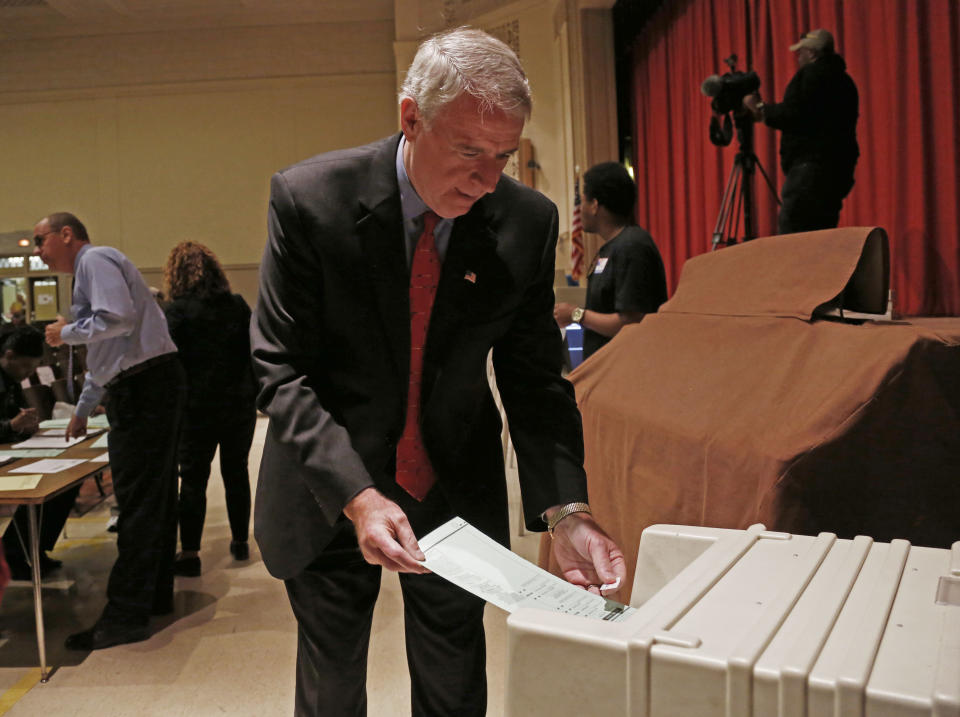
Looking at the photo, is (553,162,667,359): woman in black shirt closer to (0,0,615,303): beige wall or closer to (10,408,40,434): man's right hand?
(10,408,40,434): man's right hand

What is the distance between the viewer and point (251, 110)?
10414 millimetres

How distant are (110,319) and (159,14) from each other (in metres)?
9.07

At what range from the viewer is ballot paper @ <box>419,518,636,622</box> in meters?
0.89

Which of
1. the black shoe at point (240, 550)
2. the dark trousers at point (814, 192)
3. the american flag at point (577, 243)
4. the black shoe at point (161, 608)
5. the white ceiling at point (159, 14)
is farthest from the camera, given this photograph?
the white ceiling at point (159, 14)

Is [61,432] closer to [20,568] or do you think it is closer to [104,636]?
[20,568]

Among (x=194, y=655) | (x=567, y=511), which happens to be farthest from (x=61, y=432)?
(x=567, y=511)

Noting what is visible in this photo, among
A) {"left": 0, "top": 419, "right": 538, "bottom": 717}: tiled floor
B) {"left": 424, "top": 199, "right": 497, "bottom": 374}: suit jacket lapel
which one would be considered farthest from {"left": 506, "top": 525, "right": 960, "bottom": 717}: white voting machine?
{"left": 0, "top": 419, "right": 538, "bottom": 717}: tiled floor

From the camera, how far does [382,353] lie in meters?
1.24

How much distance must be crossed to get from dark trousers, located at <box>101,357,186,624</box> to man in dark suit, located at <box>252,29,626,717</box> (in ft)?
5.62

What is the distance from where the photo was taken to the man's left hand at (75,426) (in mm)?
3199

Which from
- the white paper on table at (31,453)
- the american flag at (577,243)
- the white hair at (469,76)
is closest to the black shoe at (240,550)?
the white paper on table at (31,453)

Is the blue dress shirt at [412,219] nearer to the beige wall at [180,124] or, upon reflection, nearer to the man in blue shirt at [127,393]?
the man in blue shirt at [127,393]

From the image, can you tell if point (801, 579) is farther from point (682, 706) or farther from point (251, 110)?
point (251, 110)

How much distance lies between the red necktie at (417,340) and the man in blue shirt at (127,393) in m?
1.87
